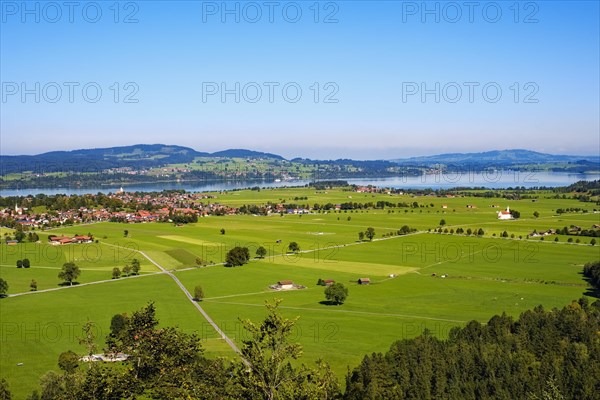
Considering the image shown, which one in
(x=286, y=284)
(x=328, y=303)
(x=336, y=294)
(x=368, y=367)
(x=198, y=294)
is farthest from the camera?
(x=286, y=284)

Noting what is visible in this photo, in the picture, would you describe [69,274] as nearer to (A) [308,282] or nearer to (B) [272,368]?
(A) [308,282]

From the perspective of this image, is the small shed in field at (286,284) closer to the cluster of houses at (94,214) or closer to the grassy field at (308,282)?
the grassy field at (308,282)

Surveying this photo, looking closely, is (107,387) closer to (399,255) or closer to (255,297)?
(255,297)

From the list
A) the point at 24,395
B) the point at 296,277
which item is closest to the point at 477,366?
the point at 24,395

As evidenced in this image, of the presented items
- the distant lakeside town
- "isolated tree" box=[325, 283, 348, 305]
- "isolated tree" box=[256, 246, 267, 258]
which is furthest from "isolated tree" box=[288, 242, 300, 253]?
the distant lakeside town

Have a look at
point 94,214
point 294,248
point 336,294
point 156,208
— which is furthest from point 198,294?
point 156,208
